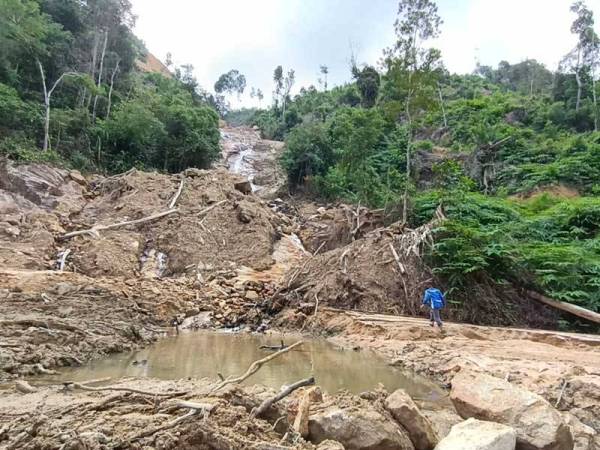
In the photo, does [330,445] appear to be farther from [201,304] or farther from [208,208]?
[208,208]

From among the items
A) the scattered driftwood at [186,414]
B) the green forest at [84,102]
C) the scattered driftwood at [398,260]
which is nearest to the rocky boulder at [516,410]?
the scattered driftwood at [186,414]

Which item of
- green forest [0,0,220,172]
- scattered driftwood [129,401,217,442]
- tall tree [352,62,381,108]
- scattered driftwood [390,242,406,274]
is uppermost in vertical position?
tall tree [352,62,381,108]

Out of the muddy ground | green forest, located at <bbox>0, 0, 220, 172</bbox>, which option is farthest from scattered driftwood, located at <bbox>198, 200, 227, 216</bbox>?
green forest, located at <bbox>0, 0, 220, 172</bbox>

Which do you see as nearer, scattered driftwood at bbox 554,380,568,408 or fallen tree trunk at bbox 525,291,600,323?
scattered driftwood at bbox 554,380,568,408

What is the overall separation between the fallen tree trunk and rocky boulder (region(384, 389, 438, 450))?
9.02 metres

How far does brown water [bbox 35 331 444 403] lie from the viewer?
7.16m

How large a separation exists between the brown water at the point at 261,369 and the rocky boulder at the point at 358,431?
2.35 m

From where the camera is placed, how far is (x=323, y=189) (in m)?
29.0

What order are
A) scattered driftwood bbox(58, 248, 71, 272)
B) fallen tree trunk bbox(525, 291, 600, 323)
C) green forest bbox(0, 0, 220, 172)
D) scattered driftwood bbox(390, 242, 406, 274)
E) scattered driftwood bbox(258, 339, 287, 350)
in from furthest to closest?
green forest bbox(0, 0, 220, 172)
scattered driftwood bbox(58, 248, 71, 272)
scattered driftwood bbox(390, 242, 406, 274)
fallen tree trunk bbox(525, 291, 600, 323)
scattered driftwood bbox(258, 339, 287, 350)

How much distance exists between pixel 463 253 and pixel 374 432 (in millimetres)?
9159

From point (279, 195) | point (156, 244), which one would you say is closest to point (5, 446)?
point (156, 244)

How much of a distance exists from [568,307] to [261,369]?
28.4 ft

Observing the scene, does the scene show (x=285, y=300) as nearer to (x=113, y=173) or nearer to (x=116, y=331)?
(x=116, y=331)

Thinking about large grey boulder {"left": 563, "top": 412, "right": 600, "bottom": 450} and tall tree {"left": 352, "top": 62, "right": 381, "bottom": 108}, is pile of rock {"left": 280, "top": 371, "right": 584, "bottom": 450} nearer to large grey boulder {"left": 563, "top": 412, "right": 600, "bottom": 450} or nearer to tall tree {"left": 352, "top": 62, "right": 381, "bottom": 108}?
large grey boulder {"left": 563, "top": 412, "right": 600, "bottom": 450}
